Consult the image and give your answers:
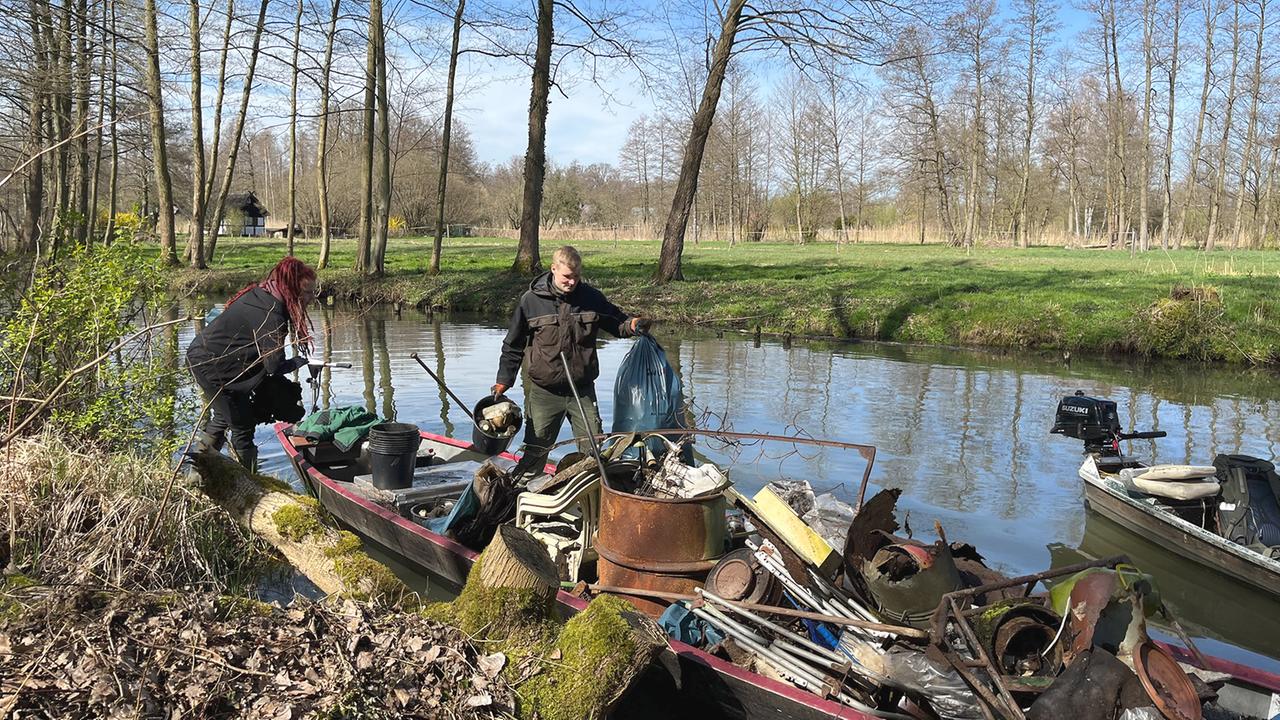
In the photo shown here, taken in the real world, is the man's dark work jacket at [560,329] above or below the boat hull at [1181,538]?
above

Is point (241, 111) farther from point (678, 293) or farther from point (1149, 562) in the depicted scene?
point (1149, 562)

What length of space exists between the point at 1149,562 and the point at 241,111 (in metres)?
28.2

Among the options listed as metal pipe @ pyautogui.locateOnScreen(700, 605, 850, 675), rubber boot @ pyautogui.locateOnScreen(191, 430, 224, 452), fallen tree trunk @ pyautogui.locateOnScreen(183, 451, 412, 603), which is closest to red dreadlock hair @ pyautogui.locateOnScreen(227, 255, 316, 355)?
rubber boot @ pyautogui.locateOnScreen(191, 430, 224, 452)

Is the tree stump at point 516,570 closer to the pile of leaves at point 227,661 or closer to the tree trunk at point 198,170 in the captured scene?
the pile of leaves at point 227,661

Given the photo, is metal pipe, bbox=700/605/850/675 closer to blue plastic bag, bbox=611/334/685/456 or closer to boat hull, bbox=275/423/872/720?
boat hull, bbox=275/423/872/720

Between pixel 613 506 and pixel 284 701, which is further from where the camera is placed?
pixel 613 506

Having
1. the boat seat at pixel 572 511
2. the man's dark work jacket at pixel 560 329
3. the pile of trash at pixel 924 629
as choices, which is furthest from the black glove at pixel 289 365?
the pile of trash at pixel 924 629

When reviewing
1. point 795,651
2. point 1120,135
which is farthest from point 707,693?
point 1120,135

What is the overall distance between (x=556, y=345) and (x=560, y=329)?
0.40ft

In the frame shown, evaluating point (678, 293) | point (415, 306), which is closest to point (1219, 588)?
point (678, 293)

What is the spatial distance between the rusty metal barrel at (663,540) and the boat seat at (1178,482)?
13.7 feet

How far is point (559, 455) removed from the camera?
34.1ft

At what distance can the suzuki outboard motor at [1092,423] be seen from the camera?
8164 mm

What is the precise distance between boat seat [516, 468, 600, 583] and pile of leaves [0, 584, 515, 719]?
1590 mm
